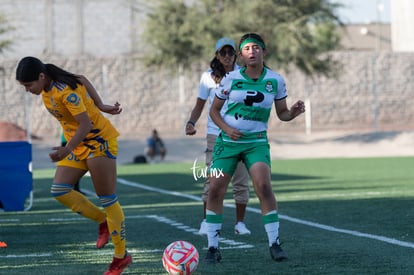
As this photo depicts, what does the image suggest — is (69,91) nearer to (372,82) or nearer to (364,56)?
(372,82)

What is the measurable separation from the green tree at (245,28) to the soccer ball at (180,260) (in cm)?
2985

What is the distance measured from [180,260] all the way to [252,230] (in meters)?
3.81

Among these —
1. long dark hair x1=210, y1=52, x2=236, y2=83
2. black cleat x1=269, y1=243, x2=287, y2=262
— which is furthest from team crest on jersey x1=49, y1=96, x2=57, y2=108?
long dark hair x1=210, y1=52, x2=236, y2=83

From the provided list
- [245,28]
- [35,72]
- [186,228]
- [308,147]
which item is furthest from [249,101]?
[245,28]

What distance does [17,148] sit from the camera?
15.5m

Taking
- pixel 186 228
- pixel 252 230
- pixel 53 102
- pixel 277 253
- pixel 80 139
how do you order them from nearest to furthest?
pixel 80 139, pixel 53 102, pixel 277 253, pixel 252 230, pixel 186 228

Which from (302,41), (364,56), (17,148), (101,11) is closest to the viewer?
(17,148)

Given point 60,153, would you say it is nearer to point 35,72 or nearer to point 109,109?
point 35,72

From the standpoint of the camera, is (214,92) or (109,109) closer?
(109,109)

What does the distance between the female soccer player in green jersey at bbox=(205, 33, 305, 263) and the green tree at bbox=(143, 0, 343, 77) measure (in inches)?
1131

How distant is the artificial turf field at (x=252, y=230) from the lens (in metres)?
8.69

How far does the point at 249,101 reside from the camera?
29.7 feet

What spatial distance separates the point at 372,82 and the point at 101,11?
1778cm

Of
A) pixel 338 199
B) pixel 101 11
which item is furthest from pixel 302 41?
pixel 338 199
